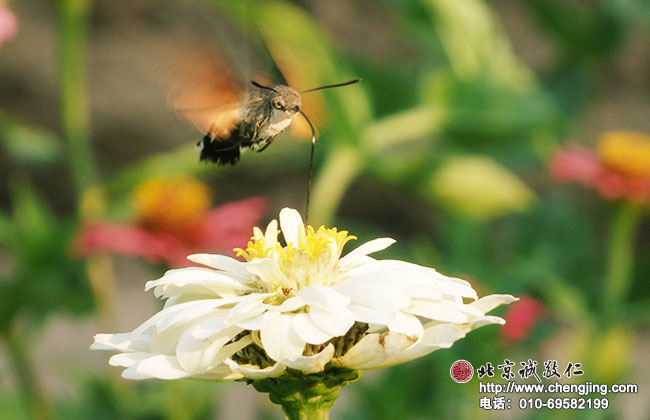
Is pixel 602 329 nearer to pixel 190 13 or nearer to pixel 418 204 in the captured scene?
pixel 418 204

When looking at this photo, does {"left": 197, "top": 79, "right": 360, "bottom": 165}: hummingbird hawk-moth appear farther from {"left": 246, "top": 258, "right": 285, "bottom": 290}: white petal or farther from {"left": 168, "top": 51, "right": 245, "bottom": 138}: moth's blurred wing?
{"left": 246, "top": 258, "right": 285, "bottom": 290}: white petal

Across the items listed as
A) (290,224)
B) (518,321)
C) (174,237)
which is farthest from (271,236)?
(174,237)

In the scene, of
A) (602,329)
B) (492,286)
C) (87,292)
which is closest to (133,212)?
(87,292)

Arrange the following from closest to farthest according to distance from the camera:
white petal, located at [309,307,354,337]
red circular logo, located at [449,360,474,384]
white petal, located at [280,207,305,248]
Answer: white petal, located at [309,307,354,337]
white petal, located at [280,207,305,248]
red circular logo, located at [449,360,474,384]

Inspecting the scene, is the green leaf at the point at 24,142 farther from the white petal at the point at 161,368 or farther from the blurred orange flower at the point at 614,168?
the white petal at the point at 161,368

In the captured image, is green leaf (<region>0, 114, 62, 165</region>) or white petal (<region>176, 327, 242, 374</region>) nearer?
white petal (<region>176, 327, 242, 374</region>)

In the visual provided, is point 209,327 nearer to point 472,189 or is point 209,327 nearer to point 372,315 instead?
point 372,315

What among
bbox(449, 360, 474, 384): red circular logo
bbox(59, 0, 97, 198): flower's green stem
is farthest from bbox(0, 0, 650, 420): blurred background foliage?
bbox(449, 360, 474, 384): red circular logo
